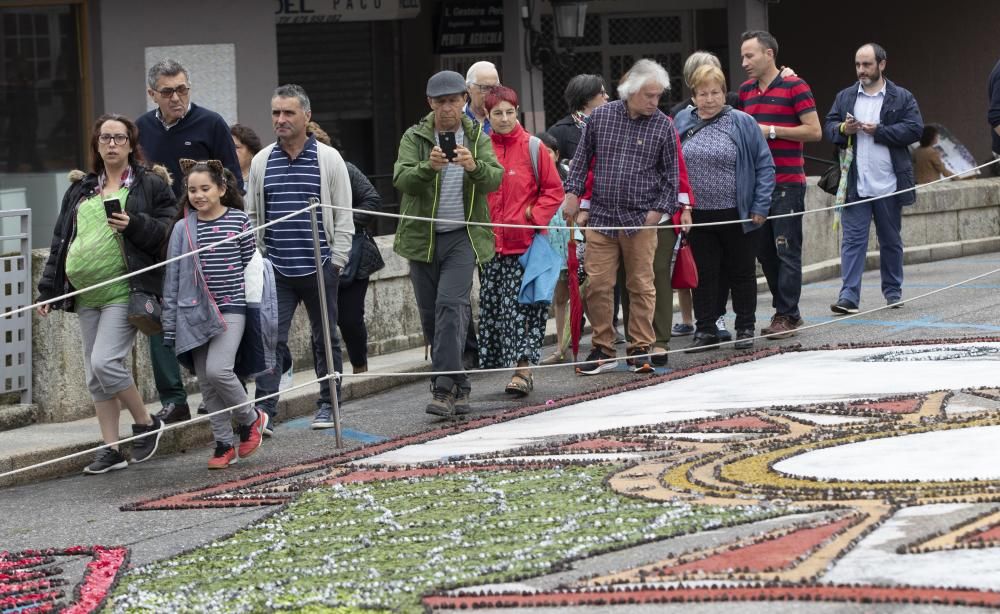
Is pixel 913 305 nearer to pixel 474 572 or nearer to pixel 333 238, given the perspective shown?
pixel 333 238

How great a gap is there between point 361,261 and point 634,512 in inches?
184

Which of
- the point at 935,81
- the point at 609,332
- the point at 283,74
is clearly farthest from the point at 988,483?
the point at 935,81

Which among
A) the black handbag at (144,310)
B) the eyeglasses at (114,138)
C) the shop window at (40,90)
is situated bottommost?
the black handbag at (144,310)

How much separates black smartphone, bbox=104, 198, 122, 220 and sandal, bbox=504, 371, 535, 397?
2.68 metres

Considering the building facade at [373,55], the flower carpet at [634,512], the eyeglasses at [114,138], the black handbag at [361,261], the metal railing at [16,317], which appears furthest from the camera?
the building facade at [373,55]

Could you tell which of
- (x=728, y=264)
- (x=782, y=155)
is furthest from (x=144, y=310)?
(x=782, y=155)

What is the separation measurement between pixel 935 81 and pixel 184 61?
13494mm

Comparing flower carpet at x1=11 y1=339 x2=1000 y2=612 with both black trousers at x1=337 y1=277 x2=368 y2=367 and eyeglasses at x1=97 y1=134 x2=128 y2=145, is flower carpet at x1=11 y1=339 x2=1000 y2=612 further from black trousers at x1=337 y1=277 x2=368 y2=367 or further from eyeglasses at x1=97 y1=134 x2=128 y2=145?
eyeglasses at x1=97 y1=134 x2=128 y2=145

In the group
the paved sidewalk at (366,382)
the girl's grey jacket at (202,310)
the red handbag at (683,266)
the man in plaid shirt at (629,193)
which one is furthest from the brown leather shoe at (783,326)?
the girl's grey jacket at (202,310)

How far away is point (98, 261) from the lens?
8.88 metres

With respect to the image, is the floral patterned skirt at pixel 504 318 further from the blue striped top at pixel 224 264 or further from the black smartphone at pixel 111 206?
the black smartphone at pixel 111 206

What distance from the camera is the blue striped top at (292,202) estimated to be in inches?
369

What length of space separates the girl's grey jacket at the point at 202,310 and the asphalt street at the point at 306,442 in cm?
54

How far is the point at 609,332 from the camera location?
1103 centimetres
